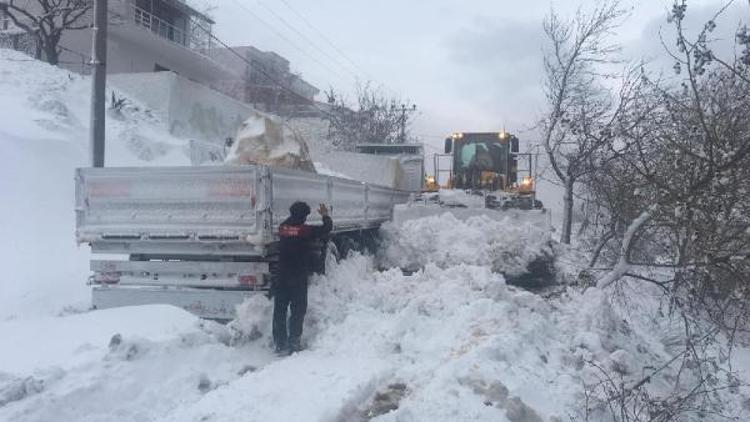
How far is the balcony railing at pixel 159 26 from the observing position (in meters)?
30.7

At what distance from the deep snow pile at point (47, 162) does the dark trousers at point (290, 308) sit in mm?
3578

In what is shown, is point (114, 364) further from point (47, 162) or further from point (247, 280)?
point (47, 162)

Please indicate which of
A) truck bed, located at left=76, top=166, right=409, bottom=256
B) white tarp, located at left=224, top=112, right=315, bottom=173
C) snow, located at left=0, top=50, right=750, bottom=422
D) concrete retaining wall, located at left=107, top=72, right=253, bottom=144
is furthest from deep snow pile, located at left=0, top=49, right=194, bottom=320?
white tarp, located at left=224, top=112, right=315, bottom=173

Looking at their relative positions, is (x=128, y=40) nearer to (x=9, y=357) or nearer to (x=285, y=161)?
(x=285, y=161)

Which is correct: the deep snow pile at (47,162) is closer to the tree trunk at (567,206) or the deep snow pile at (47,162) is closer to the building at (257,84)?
the tree trunk at (567,206)

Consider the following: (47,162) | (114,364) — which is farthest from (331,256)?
(47,162)

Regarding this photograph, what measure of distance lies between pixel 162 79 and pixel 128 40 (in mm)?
10931

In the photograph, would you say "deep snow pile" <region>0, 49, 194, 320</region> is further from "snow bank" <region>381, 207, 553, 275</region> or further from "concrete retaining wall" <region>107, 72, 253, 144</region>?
"snow bank" <region>381, 207, 553, 275</region>

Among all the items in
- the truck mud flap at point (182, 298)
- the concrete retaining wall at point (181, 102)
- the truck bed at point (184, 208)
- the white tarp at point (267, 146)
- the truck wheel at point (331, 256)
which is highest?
the concrete retaining wall at point (181, 102)

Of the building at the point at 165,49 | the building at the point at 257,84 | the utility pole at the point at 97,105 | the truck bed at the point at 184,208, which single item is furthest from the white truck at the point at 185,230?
the building at the point at 257,84

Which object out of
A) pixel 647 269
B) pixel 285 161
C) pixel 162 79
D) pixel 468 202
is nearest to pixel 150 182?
pixel 285 161

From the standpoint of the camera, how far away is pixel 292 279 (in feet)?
22.3

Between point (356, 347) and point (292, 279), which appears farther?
point (292, 279)

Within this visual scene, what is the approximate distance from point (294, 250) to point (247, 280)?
76 cm
